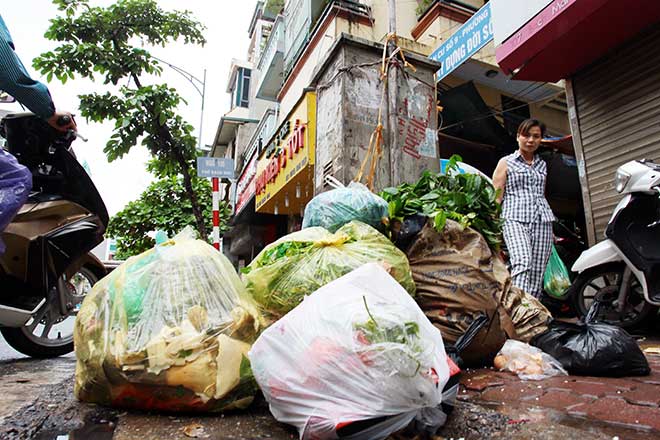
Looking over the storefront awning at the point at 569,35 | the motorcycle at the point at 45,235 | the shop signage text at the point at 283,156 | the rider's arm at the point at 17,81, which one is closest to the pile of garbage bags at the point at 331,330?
the motorcycle at the point at 45,235

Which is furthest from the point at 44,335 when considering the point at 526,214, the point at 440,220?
the point at 526,214

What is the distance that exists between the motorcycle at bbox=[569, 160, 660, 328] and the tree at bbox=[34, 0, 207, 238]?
5480mm

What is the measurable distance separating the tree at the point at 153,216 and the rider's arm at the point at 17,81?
6.74m

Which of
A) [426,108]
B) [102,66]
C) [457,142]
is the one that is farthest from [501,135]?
[102,66]

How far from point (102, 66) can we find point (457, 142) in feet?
18.9

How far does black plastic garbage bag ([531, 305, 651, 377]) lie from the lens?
5.29 ft

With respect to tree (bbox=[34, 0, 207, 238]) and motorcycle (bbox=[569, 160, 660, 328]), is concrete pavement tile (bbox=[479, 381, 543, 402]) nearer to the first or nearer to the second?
motorcycle (bbox=[569, 160, 660, 328])

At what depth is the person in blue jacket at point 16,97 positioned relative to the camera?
1.70 meters

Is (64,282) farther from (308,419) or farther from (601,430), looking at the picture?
(601,430)

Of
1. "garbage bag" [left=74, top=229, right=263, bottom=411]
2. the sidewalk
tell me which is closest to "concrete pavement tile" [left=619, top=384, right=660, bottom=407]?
the sidewalk

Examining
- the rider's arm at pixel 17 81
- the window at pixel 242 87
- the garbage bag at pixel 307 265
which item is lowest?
the garbage bag at pixel 307 265

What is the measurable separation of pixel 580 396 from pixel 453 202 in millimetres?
1026

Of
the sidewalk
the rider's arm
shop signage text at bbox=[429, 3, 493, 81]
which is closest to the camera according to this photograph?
the sidewalk

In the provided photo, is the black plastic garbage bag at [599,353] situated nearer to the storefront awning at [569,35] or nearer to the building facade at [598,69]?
the building facade at [598,69]
